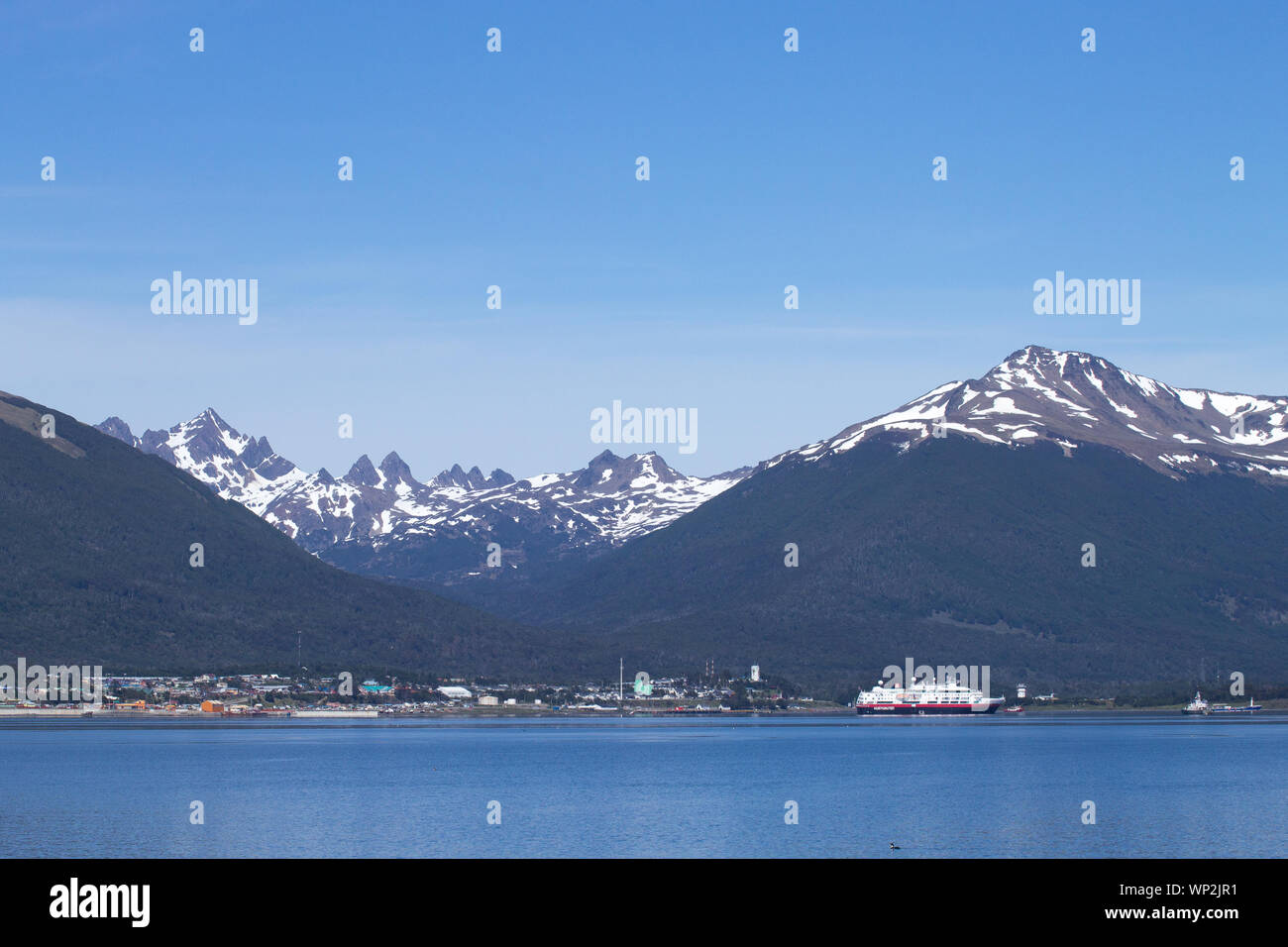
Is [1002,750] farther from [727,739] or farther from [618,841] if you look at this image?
[618,841]

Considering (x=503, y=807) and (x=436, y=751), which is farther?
(x=436, y=751)
